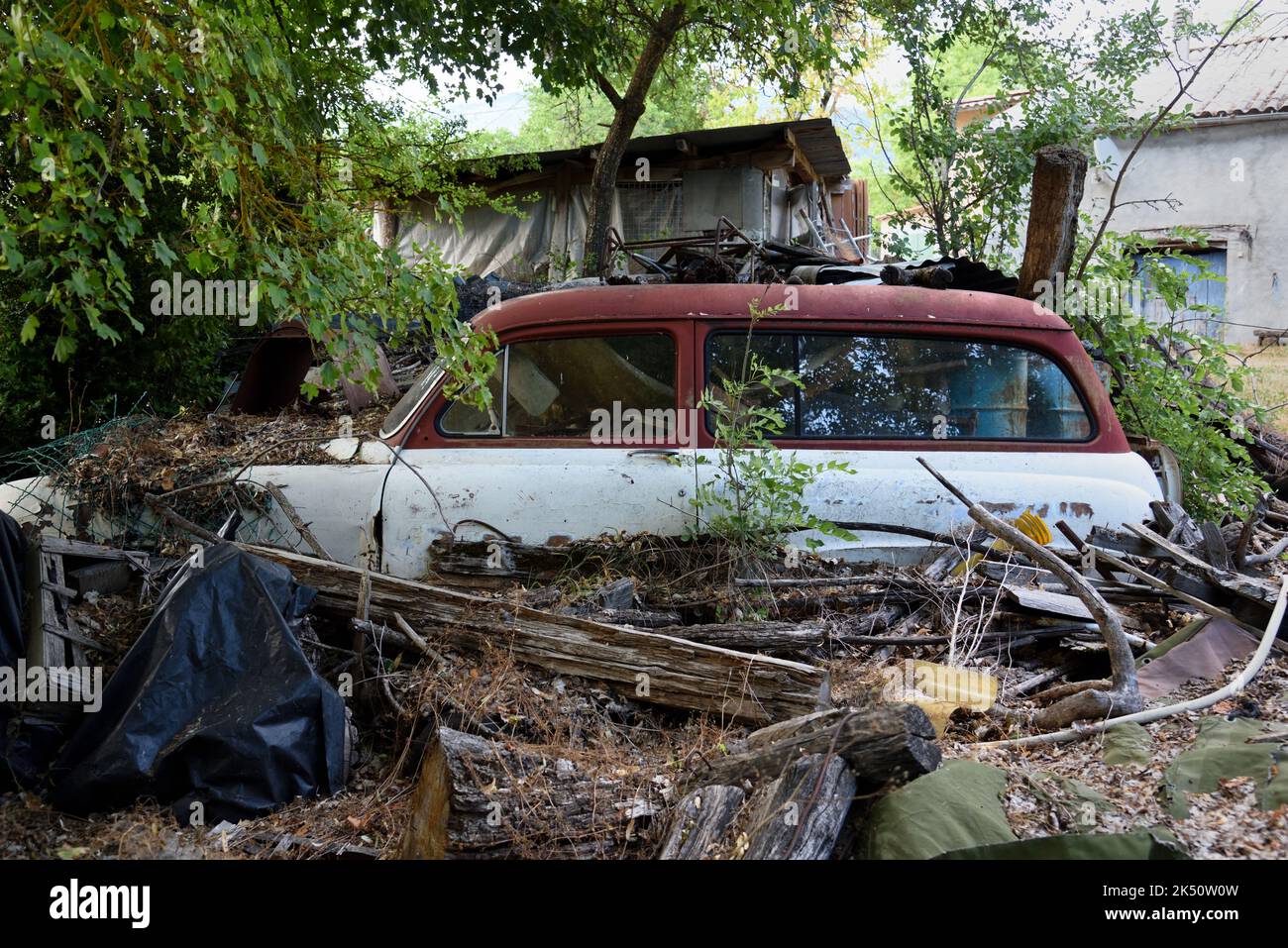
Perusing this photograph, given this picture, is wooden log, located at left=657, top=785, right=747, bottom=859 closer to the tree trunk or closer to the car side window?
the car side window

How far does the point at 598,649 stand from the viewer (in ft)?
13.2

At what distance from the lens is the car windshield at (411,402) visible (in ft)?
16.5

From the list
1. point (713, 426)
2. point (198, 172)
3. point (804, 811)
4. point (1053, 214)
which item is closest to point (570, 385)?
point (713, 426)

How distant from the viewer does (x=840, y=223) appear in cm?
1850

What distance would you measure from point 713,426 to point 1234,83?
54.4ft

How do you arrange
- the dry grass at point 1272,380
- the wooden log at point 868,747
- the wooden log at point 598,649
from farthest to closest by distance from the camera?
the dry grass at point 1272,380, the wooden log at point 598,649, the wooden log at point 868,747

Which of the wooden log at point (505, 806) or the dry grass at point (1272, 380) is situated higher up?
the dry grass at point (1272, 380)

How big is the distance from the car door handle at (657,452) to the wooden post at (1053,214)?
9.45 feet

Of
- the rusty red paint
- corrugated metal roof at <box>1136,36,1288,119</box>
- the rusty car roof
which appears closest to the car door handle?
the rusty red paint

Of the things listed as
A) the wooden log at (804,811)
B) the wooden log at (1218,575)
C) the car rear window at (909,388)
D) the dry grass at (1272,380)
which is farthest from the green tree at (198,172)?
the dry grass at (1272,380)

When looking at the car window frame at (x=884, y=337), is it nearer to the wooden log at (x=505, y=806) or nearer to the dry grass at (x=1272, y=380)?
the wooden log at (x=505, y=806)

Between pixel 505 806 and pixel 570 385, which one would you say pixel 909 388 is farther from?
pixel 505 806

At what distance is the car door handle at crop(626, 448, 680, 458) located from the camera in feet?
16.0

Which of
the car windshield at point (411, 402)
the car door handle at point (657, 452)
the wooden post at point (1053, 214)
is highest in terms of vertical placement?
the wooden post at point (1053, 214)
